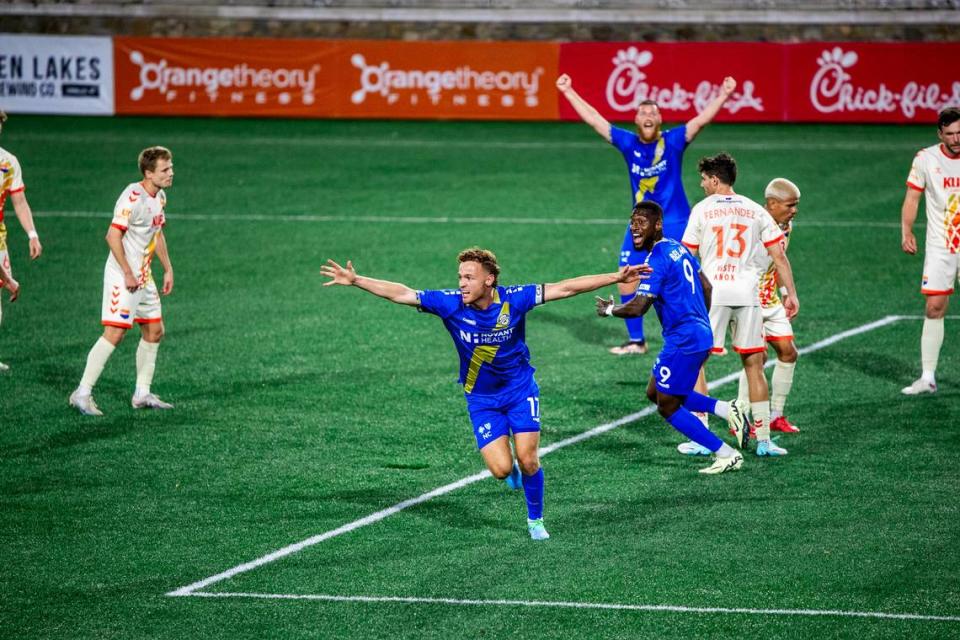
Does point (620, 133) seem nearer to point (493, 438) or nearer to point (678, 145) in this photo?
point (678, 145)

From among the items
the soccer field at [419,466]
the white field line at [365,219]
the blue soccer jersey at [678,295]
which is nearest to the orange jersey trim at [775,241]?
the blue soccer jersey at [678,295]

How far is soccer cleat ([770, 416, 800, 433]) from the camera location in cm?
1074

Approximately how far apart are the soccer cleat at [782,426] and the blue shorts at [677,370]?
1.66 metres

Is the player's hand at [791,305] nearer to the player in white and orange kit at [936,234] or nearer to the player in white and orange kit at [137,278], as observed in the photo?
the player in white and orange kit at [936,234]

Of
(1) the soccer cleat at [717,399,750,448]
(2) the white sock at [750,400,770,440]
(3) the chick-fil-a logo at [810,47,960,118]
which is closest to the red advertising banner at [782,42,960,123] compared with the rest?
(3) the chick-fil-a logo at [810,47,960,118]

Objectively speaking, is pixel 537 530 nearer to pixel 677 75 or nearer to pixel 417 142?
pixel 417 142

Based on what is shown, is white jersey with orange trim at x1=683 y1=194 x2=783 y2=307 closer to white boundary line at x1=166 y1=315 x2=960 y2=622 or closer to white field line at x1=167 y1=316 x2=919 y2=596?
white field line at x1=167 y1=316 x2=919 y2=596

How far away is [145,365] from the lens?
11.4 meters

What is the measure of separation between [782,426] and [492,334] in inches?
136

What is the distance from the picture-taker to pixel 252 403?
11.6m

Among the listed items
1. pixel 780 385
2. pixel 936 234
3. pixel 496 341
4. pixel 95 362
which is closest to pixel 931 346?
pixel 936 234

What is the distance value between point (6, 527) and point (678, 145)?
689 cm

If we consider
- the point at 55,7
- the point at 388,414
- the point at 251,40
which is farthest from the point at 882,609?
the point at 55,7

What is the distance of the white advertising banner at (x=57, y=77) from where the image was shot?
2894 cm
